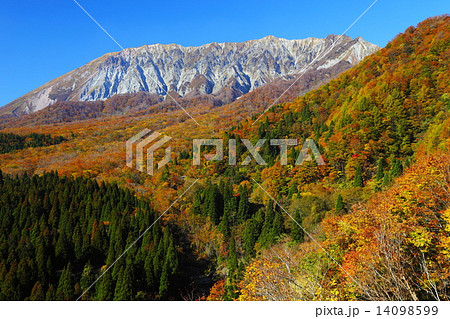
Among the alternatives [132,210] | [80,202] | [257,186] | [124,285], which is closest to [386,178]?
[257,186]

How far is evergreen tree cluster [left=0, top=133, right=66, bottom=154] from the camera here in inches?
4453

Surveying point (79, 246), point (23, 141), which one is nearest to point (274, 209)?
point (79, 246)

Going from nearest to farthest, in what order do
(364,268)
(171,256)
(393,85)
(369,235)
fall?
(364,268) < (369,235) < (171,256) < (393,85)

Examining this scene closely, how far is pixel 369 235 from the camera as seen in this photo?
13.7 metres

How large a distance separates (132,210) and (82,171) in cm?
3176

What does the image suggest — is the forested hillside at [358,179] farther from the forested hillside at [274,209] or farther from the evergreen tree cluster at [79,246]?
the evergreen tree cluster at [79,246]

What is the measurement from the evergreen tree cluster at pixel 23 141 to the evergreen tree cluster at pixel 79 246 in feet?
245

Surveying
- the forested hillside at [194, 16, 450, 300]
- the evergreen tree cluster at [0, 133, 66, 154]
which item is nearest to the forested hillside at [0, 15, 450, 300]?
the forested hillside at [194, 16, 450, 300]

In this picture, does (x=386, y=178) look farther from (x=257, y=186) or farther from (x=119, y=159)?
(x=119, y=159)

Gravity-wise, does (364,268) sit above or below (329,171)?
below

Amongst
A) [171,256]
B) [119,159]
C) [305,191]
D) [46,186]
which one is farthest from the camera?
[119,159]

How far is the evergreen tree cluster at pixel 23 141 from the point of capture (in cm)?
11312
